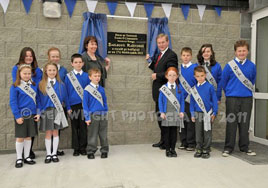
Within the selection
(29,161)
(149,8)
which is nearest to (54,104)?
(29,161)

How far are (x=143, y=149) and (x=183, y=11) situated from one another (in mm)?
2162

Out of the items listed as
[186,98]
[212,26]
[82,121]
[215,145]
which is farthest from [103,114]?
[212,26]

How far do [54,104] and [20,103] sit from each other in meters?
0.37

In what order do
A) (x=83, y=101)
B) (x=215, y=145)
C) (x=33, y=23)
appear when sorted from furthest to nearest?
1. (x=215, y=145)
2. (x=33, y=23)
3. (x=83, y=101)

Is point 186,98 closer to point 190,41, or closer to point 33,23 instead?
point 190,41

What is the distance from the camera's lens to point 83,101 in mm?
3068

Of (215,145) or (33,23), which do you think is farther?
(215,145)

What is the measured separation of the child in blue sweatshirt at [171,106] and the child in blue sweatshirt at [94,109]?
2.36ft

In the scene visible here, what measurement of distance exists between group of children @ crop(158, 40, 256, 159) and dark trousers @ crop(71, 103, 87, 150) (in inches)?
38.7

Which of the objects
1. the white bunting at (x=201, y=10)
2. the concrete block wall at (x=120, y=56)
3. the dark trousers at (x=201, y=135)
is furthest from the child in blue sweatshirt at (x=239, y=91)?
the white bunting at (x=201, y=10)

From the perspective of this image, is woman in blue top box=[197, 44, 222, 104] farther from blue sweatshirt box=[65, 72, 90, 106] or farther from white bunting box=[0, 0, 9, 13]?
white bunting box=[0, 0, 9, 13]

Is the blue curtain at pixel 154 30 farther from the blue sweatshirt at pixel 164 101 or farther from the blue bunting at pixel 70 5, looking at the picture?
Result: the blue bunting at pixel 70 5

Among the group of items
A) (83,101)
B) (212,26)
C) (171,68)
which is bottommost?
(83,101)

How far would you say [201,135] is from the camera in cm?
327
